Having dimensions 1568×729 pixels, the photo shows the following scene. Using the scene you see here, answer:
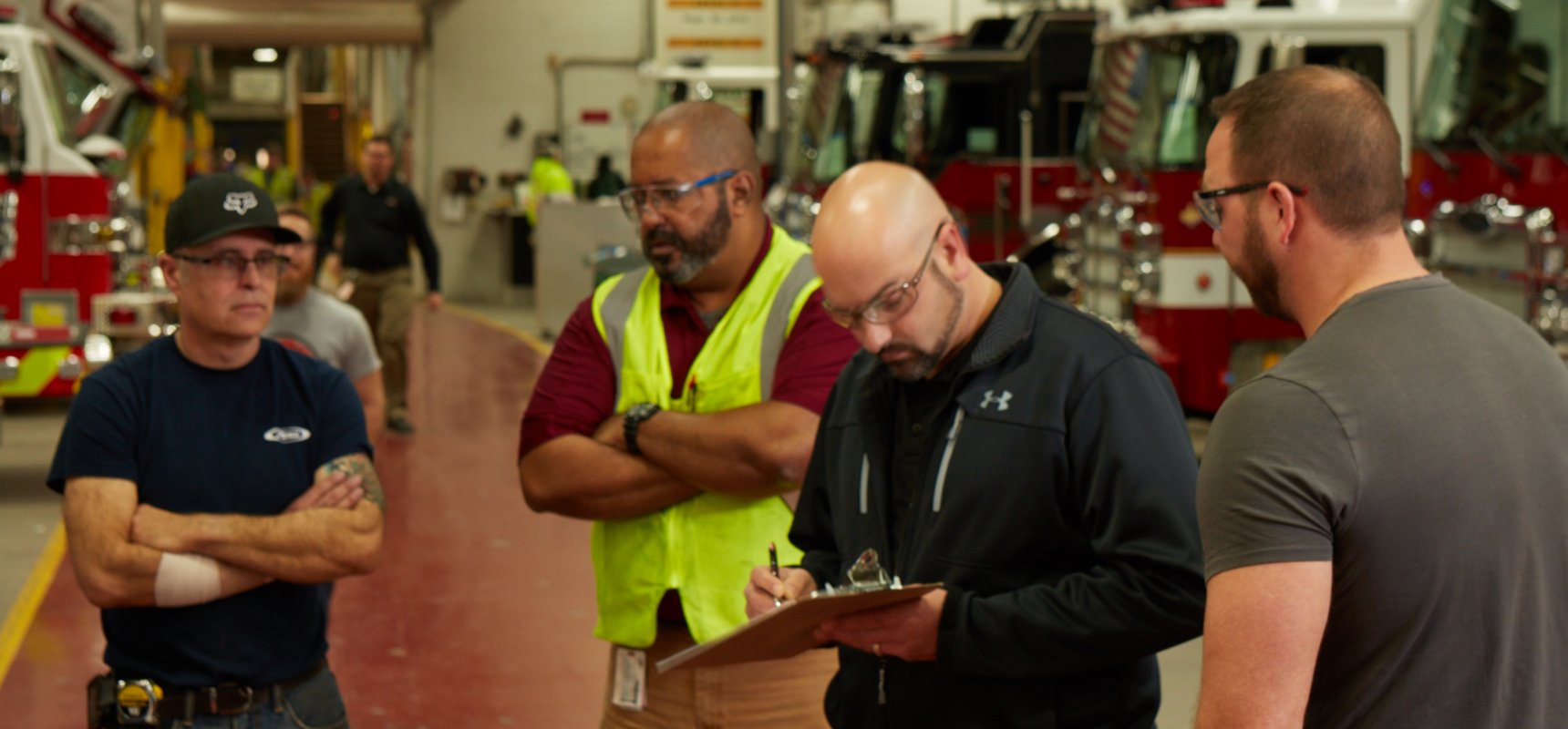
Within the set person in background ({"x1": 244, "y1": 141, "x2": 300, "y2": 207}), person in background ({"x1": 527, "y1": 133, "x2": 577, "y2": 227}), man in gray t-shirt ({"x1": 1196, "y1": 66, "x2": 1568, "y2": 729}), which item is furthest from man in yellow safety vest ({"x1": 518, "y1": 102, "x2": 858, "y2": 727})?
person in background ({"x1": 244, "y1": 141, "x2": 300, "y2": 207})

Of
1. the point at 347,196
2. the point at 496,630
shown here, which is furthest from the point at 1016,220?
the point at 496,630

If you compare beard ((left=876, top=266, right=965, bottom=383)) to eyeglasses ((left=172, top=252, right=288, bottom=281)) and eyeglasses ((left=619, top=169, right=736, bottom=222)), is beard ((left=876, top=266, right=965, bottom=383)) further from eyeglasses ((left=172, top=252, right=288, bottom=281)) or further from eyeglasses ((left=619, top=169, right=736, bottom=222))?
eyeglasses ((left=172, top=252, right=288, bottom=281))

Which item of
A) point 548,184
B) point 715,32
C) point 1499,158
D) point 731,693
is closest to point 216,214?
point 731,693

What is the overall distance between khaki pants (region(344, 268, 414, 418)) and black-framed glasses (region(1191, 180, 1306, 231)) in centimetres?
1115

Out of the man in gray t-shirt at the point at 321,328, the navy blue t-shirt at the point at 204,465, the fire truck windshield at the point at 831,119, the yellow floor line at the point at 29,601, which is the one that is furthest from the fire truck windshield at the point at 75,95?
the navy blue t-shirt at the point at 204,465

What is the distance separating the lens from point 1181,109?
10.9m

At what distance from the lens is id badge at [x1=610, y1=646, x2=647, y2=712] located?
3.84m

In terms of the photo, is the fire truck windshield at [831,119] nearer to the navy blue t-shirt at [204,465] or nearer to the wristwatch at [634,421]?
the wristwatch at [634,421]

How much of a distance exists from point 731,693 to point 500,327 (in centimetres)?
1925

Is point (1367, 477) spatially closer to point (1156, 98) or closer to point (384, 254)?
point (1156, 98)

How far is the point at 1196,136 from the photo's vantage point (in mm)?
10812

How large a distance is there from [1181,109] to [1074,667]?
8607mm

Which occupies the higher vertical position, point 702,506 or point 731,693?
point 702,506

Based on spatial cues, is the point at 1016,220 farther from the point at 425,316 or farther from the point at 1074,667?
the point at 1074,667
